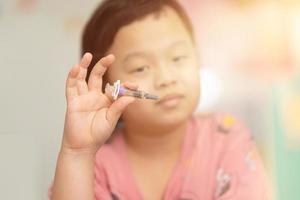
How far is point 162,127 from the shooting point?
1113 millimetres

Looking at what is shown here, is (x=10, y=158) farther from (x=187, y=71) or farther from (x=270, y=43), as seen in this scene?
(x=270, y=43)

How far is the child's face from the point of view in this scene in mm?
1099

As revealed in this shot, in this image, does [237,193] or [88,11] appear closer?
[237,193]

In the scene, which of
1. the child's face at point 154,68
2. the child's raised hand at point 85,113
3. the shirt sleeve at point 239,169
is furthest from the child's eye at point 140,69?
the shirt sleeve at point 239,169

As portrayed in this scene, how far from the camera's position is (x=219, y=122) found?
1136mm

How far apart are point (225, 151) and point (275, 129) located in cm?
12

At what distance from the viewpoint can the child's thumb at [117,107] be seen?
0.99 m

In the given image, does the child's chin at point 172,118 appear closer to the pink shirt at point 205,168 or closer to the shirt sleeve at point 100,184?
the pink shirt at point 205,168

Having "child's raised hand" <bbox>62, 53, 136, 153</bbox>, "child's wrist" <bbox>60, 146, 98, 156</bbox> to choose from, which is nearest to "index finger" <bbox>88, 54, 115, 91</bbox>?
"child's raised hand" <bbox>62, 53, 136, 153</bbox>

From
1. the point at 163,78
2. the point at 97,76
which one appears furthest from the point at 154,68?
the point at 97,76

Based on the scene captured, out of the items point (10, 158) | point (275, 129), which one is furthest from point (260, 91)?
point (10, 158)

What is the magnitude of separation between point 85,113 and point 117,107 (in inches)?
2.5

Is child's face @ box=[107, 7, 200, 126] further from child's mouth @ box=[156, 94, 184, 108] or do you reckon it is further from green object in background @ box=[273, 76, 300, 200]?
green object in background @ box=[273, 76, 300, 200]

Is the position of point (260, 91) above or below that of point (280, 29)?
below
